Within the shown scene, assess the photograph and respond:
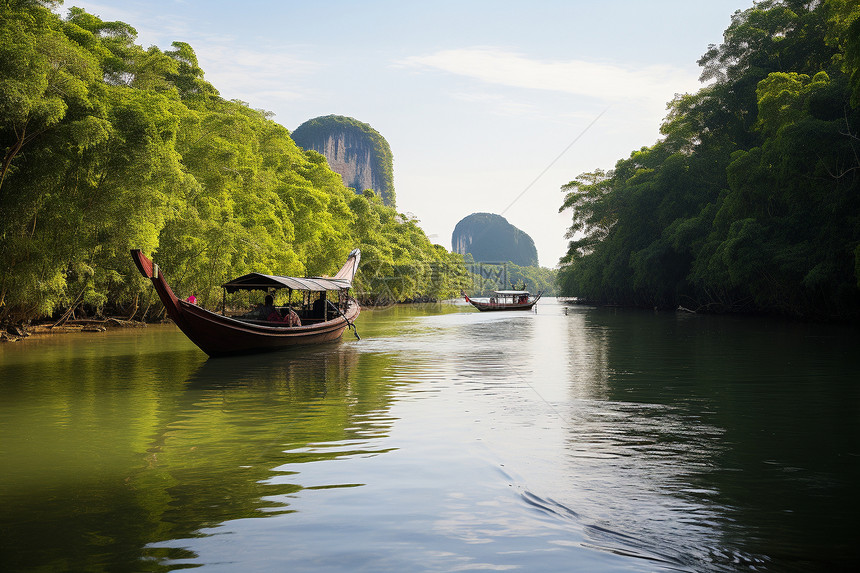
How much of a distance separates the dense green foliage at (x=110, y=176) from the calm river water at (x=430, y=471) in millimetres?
8483

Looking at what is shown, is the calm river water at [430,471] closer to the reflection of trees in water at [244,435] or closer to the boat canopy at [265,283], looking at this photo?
the reflection of trees in water at [244,435]

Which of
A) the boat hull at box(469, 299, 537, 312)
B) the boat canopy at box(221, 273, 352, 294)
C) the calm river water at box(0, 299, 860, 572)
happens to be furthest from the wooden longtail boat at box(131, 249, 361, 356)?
the boat hull at box(469, 299, 537, 312)

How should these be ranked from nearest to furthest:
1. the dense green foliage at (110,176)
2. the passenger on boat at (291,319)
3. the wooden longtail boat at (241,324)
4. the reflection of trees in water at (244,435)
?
the reflection of trees in water at (244,435)
the wooden longtail boat at (241,324)
the dense green foliage at (110,176)
the passenger on boat at (291,319)

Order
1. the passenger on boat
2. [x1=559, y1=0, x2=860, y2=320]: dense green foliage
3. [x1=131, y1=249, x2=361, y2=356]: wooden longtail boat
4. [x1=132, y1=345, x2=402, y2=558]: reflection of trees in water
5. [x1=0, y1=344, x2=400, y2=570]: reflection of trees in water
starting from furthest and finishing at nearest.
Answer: [x1=559, y1=0, x2=860, y2=320]: dense green foliage, the passenger on boat, [x1=131, y1=249, x2=361, y2=356]: wooden longtail boat, [x1=132, y1=345, x2=402, y2=558]: reflection of trees in water, [x1=0, y1=344, x2=400, y2=570]: reflection of trees in water

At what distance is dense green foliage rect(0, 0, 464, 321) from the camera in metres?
20.6

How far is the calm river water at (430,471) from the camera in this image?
5051 mm

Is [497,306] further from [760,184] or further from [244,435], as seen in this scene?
[244,435]

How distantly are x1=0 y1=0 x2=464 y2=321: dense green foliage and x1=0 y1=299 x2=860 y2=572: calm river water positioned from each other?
8.48 metres

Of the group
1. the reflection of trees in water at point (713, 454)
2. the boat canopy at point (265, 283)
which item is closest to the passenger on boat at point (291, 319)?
the boat canopy at point (265, 283)

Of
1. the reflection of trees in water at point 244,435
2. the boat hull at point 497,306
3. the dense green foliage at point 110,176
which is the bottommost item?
the reflection of trees in water at point 244,435

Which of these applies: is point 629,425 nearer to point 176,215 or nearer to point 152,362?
point 152,362

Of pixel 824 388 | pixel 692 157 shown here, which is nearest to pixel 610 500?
pixel 824 388

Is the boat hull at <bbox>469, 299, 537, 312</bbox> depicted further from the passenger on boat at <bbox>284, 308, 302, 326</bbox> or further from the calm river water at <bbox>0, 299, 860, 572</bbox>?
the calm river water at <bbox>0, 299, 860, 572</bbox>

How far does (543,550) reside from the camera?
506 centimetres
